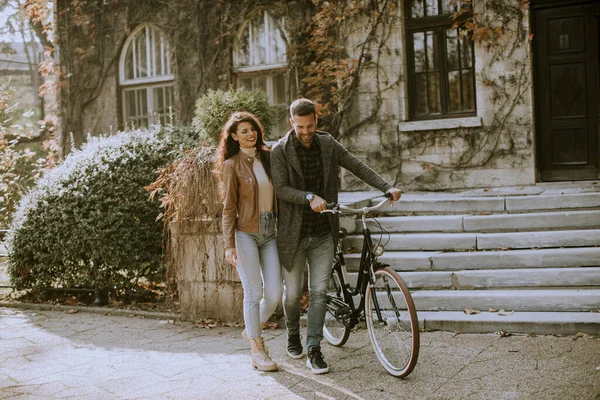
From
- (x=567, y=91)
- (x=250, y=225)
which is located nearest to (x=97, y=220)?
(x=250, y=225)

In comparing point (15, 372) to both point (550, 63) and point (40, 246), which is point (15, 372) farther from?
point (550, 63)

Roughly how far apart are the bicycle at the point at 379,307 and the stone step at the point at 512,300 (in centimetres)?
117

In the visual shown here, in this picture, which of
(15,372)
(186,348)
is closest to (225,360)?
(186,348)

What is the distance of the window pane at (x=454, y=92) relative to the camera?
9641 mm

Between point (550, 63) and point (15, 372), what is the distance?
7.53 meters

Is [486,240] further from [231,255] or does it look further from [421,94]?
[421,94]

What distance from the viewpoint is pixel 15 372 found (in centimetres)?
532

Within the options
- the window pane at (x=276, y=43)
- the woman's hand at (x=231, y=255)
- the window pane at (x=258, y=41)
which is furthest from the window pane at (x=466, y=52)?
the woman's hand at (x=231, y=255)

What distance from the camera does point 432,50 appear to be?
31.9 feet

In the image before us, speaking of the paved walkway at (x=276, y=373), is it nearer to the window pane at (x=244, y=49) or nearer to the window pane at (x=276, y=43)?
the window pane at (x=276, y=43)

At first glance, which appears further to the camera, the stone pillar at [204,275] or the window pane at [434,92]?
the window pane at [434,92]

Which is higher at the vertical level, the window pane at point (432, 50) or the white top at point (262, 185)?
the window pane at point (432, 50)

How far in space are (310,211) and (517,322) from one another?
6.75ft

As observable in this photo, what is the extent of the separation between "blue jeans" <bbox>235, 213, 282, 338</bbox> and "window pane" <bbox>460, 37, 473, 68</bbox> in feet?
18.1
